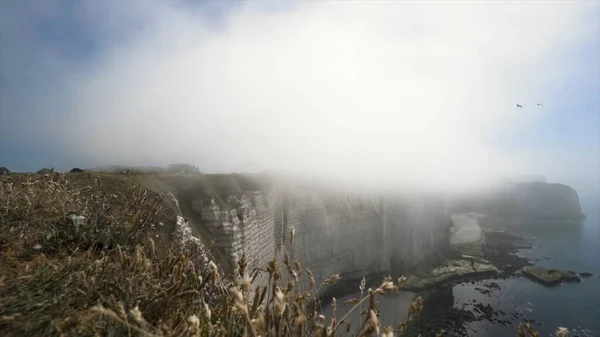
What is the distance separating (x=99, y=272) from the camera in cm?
309

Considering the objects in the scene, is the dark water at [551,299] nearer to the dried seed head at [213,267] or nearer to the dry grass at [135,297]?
the dry grass at [135,297]

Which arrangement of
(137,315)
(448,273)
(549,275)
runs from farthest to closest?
(549,275), (448,273), (137,315)

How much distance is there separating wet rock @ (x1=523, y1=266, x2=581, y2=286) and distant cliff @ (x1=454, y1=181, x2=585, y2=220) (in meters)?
85.1

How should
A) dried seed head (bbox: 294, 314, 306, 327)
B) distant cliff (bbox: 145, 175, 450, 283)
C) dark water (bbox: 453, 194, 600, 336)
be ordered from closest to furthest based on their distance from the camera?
1. dried seed head (bbox: 294, 314, 306, 327)
2. distant cliff (bbox: 145, 175, 450, 283)
3. dark water (bbox: 453, 194, 600, 336)

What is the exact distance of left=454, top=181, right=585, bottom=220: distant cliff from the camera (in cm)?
12962

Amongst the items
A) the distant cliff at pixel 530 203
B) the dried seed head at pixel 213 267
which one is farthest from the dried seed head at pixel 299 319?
the distant cliff at pixel 530 203

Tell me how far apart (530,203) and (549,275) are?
97066 millimetres

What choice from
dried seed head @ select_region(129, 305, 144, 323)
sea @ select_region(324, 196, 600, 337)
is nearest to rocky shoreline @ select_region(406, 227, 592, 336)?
sea @ select_region(324, 196, 600, 337)

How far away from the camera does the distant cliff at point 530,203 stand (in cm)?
12962

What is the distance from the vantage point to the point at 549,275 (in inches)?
2131

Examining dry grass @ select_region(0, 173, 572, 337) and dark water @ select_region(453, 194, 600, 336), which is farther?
dark water @ select_region(453, 194, 600, 336)

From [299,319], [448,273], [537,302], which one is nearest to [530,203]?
[537,302]

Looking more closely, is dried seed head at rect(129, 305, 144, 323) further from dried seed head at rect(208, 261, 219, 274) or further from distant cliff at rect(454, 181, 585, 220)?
distant cliff at rect(454, 181, 585, 220)

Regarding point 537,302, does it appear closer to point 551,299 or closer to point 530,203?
point 551,299
